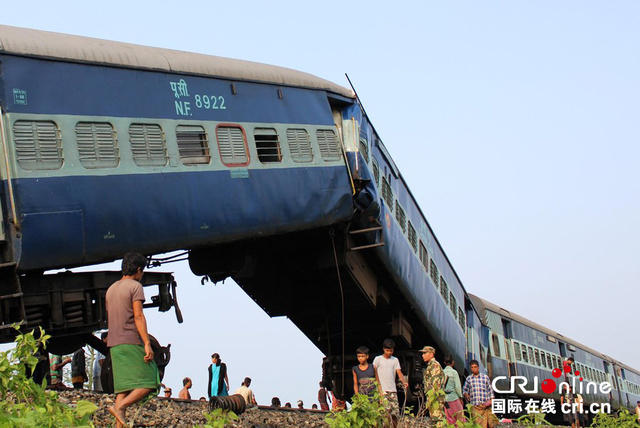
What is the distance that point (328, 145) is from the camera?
13.4m

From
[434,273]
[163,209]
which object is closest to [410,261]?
[434,273]

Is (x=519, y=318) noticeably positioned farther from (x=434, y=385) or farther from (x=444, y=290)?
(x=434, y=385)

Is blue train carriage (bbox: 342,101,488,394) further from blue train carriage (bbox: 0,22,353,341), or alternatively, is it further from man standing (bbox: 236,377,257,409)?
man standing (bbox: 236,377,257,409)

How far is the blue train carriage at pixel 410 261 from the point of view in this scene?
46.8 ft

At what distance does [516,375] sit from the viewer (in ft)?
84.5

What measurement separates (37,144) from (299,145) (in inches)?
170

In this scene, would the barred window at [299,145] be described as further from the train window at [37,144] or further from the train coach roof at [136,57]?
the train window at [37,144]

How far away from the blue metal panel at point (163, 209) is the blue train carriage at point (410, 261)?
111 centimetres

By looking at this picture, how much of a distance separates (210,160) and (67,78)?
2153 millimetres

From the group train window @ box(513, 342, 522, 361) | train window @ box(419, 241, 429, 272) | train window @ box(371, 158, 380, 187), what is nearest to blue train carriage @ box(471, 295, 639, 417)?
train window @ box(513, 342, 522, 361)

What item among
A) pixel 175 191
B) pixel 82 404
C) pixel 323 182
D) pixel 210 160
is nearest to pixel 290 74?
pixel 323 182

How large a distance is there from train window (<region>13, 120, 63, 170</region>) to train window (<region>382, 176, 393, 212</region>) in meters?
6.50

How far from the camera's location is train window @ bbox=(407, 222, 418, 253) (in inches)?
647

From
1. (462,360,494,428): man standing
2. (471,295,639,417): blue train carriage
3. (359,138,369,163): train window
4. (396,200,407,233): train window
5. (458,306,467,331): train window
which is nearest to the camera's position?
(462,360,494,428): man standing
